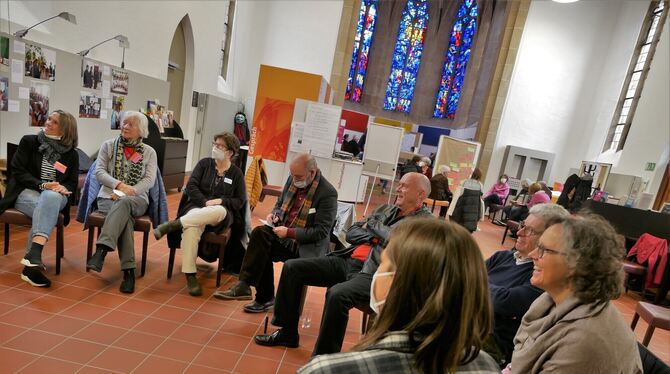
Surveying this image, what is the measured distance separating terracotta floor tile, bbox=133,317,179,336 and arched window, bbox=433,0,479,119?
52.2ft

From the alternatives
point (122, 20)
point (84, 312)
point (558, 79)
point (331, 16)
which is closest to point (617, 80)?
point (558, 79)

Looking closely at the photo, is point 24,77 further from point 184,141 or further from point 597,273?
point 597,273

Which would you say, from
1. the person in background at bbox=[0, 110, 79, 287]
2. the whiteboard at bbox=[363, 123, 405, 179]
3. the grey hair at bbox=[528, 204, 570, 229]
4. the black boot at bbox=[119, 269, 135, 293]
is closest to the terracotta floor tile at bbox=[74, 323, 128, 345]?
the black boot at bbox=[119, 269, 135, 293]

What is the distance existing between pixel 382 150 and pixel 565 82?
645cm

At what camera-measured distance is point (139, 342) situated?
243cm

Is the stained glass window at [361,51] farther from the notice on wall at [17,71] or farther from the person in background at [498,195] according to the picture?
the notice on wall at [17,71]

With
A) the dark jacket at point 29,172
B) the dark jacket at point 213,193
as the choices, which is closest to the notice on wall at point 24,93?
the dark jacket at point 29,172

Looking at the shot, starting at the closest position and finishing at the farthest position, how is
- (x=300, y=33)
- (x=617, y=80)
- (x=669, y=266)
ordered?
1. (x=669, y=266)
2. (x=617, y=80)
3. (x=300, y=33)

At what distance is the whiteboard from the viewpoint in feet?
25.7

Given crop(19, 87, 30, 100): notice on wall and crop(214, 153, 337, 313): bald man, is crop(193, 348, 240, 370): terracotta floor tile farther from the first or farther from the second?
crop(19, 87, 30, 100): notice on wall

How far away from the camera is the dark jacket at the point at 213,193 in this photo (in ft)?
11.1

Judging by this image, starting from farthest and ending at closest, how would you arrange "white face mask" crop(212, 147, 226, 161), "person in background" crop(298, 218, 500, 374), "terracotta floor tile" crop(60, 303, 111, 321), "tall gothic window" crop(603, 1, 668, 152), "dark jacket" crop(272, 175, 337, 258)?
"tall gothic window" crop(603, 1, 668, 152)
"white face mask" crop(212, 147, 226, 161)
"dark jacket" crop(272, 175, 337, 258)
"terracotta floor tile" crop(60, 303, 111, 321)
"person in background" crop(298, 218, 500, 374)

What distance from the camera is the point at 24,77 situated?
13.5ft

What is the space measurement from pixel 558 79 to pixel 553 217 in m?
10.6
